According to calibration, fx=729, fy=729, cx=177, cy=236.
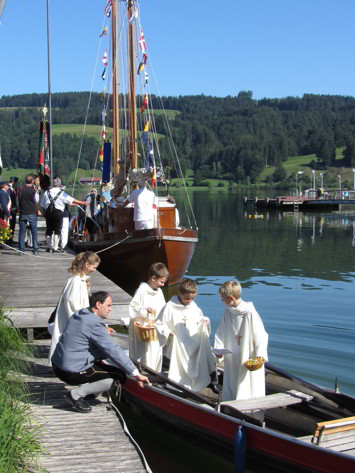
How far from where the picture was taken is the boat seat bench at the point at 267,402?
8062mm

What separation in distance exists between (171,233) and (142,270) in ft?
5.11

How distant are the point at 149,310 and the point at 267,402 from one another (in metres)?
2.24

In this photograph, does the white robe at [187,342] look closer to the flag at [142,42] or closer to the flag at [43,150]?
the flag at [43,150]

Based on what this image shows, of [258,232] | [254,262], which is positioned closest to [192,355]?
[254,262]

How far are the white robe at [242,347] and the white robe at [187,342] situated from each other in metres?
0.46

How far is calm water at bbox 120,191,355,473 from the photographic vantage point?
9148 millimetres

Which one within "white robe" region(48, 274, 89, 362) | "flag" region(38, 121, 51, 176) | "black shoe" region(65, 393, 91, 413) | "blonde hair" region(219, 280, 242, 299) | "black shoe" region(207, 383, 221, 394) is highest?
"flag" region(38, 121, 51, 176)

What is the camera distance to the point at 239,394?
28.2ft

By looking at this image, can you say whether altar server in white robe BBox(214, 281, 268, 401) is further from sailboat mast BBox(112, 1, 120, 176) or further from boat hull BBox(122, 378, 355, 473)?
sailboat mast BBox(112, 1, 120, 176)

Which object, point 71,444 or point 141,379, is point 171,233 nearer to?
point 141,379

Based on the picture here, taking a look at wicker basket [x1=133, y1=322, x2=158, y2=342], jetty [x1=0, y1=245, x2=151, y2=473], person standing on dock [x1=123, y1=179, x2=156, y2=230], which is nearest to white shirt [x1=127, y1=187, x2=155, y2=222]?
person standing on dock [x1=123, y1=179, x2=156, y2=230]

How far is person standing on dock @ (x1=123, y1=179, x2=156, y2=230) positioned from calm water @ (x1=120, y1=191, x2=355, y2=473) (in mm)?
2688

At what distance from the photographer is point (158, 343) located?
31.9 ft

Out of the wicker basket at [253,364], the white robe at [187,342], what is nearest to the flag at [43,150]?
the white robe at [187,342]
